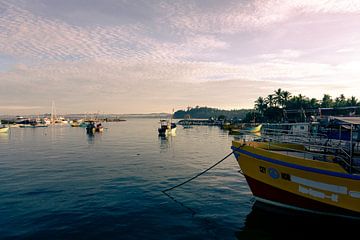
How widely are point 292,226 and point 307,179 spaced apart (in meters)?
2.27

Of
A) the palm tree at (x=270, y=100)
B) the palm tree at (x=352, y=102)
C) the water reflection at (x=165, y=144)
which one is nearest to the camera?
the water reflection at (x=165, y=144)

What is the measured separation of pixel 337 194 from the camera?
10289mm

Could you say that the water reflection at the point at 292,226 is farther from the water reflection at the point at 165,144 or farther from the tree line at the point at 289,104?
the tree line at the point at 289,104

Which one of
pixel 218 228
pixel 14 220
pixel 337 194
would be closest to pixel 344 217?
pixel 337 194

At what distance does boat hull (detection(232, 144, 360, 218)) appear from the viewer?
10.1m

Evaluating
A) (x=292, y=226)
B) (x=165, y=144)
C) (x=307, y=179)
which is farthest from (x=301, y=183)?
(x=165, y=144)

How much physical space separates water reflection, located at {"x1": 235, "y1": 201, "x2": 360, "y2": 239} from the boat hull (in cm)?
47

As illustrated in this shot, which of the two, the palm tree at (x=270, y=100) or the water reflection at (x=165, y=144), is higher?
the palm tree at (x=270, y=100)

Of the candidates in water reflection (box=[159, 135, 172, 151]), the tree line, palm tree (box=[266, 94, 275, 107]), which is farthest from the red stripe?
palm tree (box=[266, 94, 275, 107])

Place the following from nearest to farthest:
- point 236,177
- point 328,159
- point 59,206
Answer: point 328,159 → point 59,206 → point 236,177

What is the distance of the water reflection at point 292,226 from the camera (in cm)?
1048

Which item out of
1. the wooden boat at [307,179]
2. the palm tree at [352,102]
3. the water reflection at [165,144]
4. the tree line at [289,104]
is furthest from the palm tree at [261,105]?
the wooden boat at [307,179]

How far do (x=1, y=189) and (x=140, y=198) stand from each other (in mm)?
10657

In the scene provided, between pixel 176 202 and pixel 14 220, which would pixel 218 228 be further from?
pixel 14 220
